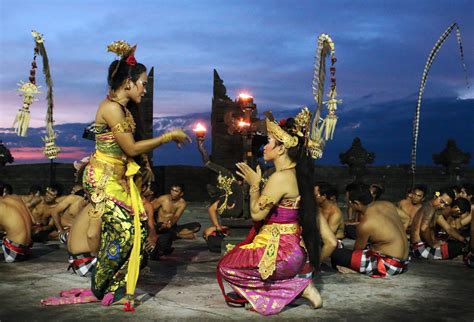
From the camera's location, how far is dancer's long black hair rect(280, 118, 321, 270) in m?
5.40

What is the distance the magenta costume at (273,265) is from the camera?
5130mm

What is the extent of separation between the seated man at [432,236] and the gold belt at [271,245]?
3.89 m

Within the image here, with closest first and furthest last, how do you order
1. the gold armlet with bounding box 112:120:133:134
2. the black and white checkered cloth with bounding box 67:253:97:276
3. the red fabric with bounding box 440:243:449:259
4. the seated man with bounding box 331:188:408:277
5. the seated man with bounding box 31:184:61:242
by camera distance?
1. the gold armlet with bounding box 112:120:133:134
2. the black and white checkered cloth with bounding box 67:253:97:276
3. the seated man with bounding box 331:188:408:277
4. the red fabric with bounding box 440:243:449:259
5. the seated man with bounding box 31:184:61:242

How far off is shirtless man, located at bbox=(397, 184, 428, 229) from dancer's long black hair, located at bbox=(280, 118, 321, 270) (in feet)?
16.4

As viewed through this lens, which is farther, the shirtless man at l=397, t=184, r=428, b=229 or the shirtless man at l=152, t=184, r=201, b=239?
the shirtless man at l=152, t=184, r=201, b=239

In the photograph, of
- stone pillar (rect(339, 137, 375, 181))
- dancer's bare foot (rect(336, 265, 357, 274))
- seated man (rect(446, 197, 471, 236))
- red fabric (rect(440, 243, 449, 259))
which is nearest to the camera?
dancer's bare foot (rect(336, 265, 357, 274))

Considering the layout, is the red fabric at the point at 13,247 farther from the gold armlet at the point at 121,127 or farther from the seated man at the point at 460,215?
the seated man at the point at 460,215

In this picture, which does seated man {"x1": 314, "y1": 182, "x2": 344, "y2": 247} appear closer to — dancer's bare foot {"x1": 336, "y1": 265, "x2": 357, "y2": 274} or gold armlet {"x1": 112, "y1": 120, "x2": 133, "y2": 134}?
dancer's bare foot {"x1": 336, "y1": 265, "x2": 357, "y2": 274}

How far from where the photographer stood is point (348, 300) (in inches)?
224

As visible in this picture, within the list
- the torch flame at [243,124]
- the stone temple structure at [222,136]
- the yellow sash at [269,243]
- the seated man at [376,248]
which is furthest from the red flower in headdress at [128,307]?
the stone temple structure at [222,136]

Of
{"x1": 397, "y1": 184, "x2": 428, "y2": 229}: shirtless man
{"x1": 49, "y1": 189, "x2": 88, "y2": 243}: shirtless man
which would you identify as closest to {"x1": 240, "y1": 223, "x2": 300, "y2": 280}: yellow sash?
{"x1": 49, "y1": 189, "x2": 88, "y2": 243}: shirtless man

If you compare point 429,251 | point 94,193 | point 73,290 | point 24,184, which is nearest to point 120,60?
point 94,193

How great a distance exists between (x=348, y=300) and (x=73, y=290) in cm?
269

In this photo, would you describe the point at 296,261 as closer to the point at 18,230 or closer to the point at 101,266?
the point at 101,266
